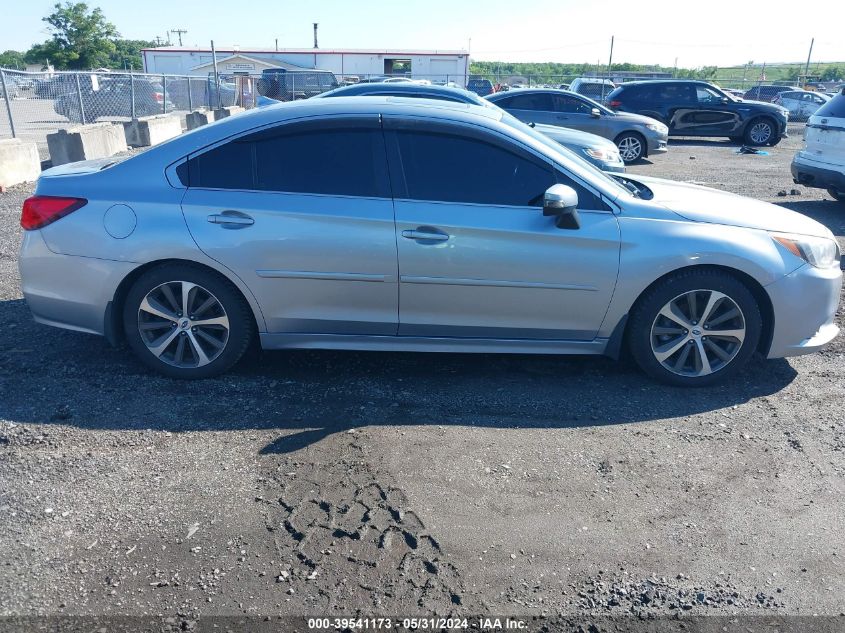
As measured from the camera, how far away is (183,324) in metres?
4.46

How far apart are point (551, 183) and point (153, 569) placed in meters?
3.03

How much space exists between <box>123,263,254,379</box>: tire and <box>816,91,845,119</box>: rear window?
8.83 m

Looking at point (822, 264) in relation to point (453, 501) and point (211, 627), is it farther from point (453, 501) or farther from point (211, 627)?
point (211, 627)

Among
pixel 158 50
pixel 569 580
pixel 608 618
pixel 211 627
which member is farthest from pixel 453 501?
pixel 158 50

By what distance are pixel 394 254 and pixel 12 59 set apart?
272ft

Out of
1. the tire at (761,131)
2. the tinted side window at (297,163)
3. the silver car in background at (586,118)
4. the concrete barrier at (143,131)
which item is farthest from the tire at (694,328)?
the tire at (761,131)

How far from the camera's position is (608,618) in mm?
2682

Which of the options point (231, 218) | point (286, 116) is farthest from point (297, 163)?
point (231, 218)

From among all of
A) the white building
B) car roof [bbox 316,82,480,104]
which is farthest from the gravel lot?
the white building

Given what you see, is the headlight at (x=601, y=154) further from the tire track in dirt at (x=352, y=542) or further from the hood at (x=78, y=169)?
the tire track in dirt at (x=352, y=542)

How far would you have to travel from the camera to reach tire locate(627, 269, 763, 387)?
443 centimetres

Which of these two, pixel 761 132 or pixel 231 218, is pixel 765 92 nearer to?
pixel 761 132

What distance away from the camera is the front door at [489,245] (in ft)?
14.1

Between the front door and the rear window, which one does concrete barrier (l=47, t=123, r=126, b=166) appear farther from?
the rear window
